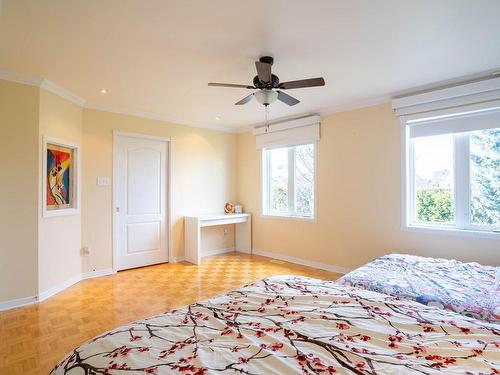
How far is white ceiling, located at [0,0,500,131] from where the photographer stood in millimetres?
1969

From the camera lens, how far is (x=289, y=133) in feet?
15.7

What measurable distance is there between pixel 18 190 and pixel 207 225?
2628 mm

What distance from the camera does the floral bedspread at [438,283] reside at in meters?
1.83

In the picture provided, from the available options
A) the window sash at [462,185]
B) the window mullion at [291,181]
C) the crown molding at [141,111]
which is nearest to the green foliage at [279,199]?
the window mullion at [291,181]

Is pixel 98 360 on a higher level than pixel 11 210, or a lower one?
lower

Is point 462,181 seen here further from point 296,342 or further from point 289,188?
point 296,342

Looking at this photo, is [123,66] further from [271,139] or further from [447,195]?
[447,195]

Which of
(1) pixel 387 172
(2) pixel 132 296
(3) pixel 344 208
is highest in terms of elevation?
(1) pixel 387 172

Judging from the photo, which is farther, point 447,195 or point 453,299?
point 447,195

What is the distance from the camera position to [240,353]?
108 cm

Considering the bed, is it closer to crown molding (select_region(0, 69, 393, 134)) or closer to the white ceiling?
the white ceiling

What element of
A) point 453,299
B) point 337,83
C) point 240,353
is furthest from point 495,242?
point 240,353

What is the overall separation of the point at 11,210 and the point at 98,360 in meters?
2.80

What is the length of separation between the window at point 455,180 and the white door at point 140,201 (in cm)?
374
